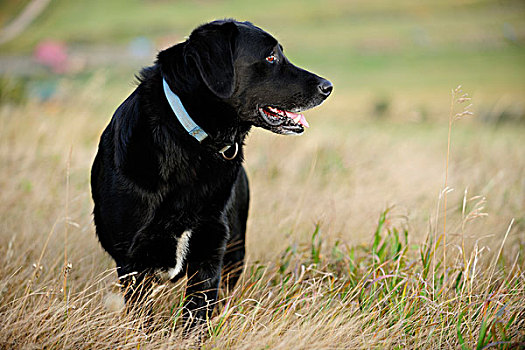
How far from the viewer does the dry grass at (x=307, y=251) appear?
217 centimetres

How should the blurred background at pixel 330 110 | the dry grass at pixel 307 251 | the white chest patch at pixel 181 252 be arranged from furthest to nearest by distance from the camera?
the blurred background at pixel 330 110 < the white chest patch at pixel 181 252 < the dry grass at pixel 307 251

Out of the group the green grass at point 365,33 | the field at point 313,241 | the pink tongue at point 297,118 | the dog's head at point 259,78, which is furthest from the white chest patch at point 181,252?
the green grass at point 365,33

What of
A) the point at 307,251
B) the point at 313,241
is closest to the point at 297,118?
the point at 313,241

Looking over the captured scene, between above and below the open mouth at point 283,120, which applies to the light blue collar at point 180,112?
above

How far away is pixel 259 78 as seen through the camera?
2.46 m

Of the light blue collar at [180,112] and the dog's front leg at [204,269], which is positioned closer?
the light blue collar at [180,112]

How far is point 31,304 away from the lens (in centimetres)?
231

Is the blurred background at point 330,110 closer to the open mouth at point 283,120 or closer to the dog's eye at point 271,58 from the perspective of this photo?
the open mouth at point 283,120

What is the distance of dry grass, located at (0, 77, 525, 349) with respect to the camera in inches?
85.6

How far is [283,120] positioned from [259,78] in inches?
10.1

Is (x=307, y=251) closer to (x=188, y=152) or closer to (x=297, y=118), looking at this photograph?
(x=297, y=118)

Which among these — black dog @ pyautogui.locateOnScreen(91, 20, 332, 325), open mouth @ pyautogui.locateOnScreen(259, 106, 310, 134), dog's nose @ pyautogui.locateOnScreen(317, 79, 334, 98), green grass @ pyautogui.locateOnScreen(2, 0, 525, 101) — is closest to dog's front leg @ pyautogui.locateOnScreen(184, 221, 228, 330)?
black dog @ pyautogui.locateOnScreen(91, 20, 332, 325)

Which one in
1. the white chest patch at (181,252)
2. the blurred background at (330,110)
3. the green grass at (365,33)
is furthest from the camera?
the green grass at (365,33)

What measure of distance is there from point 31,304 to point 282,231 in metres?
1.78
